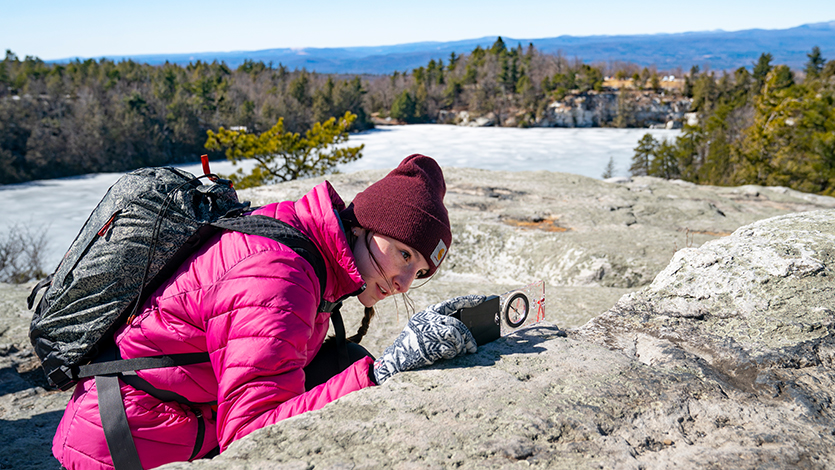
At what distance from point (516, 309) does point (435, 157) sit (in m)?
52.1

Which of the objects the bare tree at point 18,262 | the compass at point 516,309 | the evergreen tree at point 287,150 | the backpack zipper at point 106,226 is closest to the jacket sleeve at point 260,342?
the backpack zipper at point 106,226

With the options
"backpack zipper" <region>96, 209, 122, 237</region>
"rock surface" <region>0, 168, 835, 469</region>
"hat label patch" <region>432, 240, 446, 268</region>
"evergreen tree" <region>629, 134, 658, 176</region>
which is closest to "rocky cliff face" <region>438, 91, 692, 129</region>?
"evergreen tree" <region>629, 134, 658, 176</region>

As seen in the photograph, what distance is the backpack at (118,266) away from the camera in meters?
1.80

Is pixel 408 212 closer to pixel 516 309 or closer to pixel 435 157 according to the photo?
pixel 516 309

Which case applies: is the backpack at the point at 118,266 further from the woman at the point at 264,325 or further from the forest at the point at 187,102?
the forest at the point at 187,102

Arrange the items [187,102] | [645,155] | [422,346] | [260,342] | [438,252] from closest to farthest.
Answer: [260,342] → [422,346] → [438,252] → [645,155] → [187,102]

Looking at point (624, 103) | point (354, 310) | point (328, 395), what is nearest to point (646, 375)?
point (328, 395)

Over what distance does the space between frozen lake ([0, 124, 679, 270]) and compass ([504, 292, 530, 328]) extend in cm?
2171

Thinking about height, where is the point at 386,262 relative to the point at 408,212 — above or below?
below

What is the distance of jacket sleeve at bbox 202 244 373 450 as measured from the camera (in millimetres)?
1644

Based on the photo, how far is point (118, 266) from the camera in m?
1.79

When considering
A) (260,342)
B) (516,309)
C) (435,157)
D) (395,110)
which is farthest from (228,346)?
(395,110)

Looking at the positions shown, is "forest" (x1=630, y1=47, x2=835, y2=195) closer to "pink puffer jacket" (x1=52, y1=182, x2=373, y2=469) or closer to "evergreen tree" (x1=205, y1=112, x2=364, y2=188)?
"evergreen tree" (x1=205, y1=112, x2=364, y2=188)

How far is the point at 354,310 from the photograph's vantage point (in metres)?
4.93
